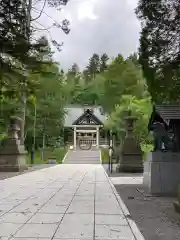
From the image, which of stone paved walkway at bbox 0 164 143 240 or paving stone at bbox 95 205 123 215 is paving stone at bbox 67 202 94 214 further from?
paving stone at bbox 95 205 123 215

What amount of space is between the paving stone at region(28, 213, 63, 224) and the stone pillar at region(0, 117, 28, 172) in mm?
13985

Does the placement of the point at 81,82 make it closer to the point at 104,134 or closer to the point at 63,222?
the point at 104,134

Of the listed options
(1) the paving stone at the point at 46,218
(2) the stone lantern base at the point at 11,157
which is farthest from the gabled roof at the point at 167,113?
(2) the stone lantern base at the point at 11,157

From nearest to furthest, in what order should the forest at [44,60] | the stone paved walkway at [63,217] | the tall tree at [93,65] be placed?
the forest at [44,60] < the stone paved walkway at [63,217] < the tall tree at [93,65]

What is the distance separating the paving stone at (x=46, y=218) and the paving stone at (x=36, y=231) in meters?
0.34

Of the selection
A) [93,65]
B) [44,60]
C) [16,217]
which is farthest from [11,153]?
[93,65]

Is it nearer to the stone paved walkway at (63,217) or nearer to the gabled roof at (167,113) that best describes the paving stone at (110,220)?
the stone paved walkway at (63,217)

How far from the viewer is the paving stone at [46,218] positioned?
6.85 meters

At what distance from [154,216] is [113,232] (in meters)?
2.04

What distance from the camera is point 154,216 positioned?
796cm

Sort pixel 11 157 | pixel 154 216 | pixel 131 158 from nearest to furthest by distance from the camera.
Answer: pixel 154 216 → pixel 11 157 → pixel 131 158

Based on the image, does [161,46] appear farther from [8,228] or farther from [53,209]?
[8,228]

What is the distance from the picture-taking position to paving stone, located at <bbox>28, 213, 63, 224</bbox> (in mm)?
6848

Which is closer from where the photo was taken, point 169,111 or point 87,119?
point 169,111
